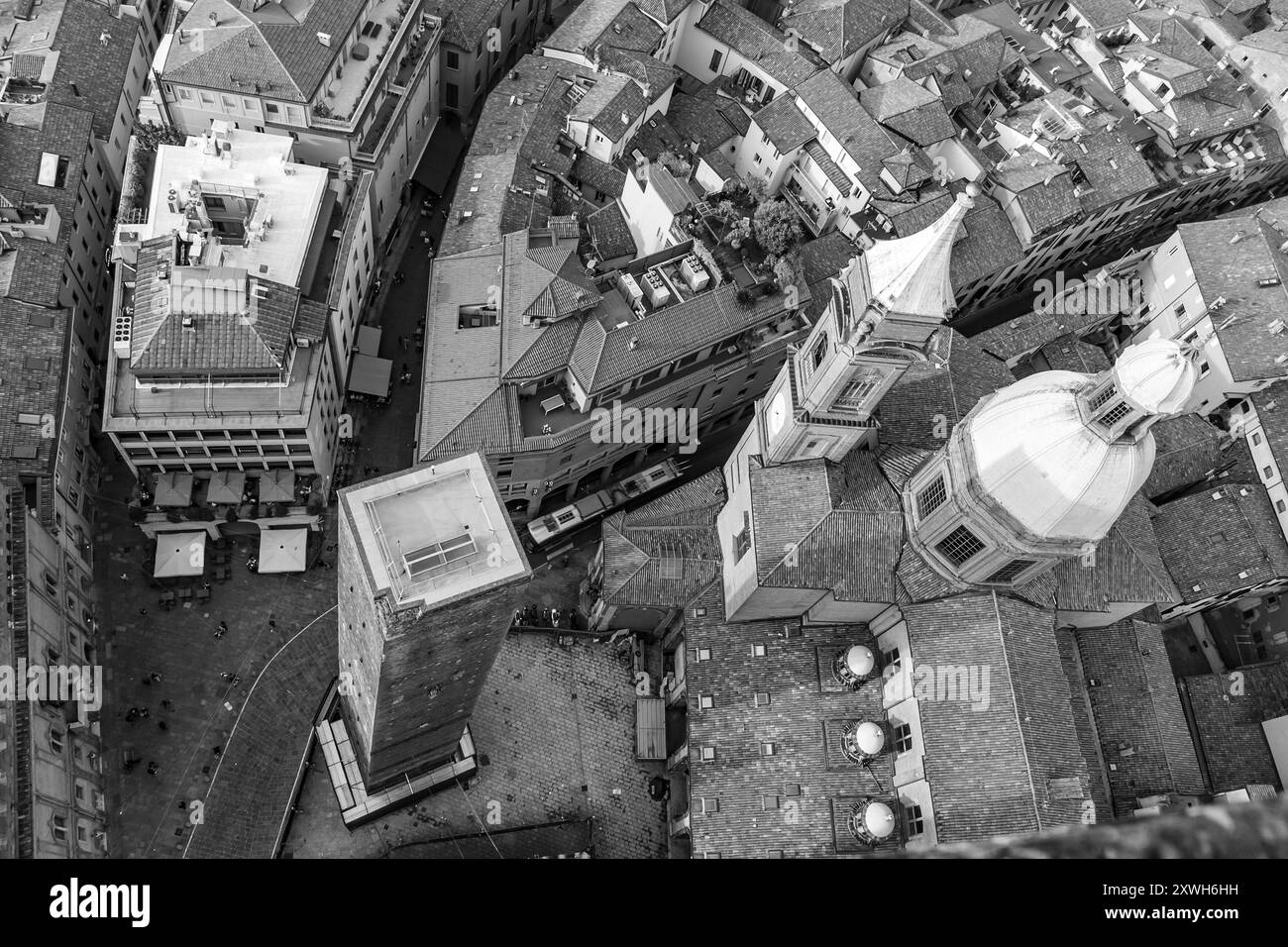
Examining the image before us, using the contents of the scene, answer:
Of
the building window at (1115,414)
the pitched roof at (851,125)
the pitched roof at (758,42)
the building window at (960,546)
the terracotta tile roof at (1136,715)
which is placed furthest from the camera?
the pitched roof at (758,42)

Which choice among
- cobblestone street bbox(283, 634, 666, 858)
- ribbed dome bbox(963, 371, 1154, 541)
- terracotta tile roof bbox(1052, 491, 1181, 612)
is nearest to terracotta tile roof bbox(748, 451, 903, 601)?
ribbed dome bbox(963, 371, 1154, 541)

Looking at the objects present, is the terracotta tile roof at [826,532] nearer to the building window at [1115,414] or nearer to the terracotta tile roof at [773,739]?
the terracotta tile roof at [773,739]

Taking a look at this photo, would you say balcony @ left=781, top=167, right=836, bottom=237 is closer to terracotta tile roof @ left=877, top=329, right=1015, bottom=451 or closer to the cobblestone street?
terracotta tile roof @ left=877, top=329, right=1015, bottom=451

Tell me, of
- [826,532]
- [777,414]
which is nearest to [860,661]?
[826,532]

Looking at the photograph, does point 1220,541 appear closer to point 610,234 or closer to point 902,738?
point 902,738

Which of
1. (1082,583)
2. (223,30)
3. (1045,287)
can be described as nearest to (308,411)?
(223,30)

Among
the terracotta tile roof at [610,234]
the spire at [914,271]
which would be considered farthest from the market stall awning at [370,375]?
A: the spire at [914,271]

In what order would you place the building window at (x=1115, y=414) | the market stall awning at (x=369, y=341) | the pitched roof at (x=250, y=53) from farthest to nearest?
1. the market stall awning at (x=369, y=341)
2. the pitched roof at (x=250, y=53)
3. the building window at (x=1115, y=414)
